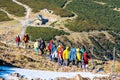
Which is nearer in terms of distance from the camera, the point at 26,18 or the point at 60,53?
the point at 60,53

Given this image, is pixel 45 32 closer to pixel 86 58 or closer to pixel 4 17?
pixel 4 17

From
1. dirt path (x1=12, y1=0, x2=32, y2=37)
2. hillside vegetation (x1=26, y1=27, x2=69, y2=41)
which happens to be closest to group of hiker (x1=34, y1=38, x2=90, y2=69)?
dirt path (x1=12, y1=0, x2=32, y2=37)

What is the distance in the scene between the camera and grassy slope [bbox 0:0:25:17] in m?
139

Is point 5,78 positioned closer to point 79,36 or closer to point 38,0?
point 79,36

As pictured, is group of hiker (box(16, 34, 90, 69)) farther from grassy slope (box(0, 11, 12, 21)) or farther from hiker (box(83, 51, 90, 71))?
grassy slope (box(0, 11, 12, 21))

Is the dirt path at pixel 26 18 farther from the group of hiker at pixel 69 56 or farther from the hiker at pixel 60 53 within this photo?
the hiker at pixel 60 53

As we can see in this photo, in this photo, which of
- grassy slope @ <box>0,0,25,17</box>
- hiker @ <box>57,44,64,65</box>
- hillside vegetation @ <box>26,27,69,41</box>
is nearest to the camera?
hiker @ <box>57,44,64,65</box>

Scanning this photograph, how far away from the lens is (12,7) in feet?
497

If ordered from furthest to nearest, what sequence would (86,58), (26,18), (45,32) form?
1. (26,18)
2. (45,32)
3. (86,58)

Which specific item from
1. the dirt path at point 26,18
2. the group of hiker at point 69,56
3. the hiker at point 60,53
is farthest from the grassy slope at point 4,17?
the hiker at point 60,53

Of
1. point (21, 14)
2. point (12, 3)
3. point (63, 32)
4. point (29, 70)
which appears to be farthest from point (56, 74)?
point (12, 3)

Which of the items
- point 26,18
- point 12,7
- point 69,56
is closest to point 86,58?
point 69,56

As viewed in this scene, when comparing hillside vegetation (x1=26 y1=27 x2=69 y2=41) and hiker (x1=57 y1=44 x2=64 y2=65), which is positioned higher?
hiker (x1=57 y1=44 x2=64 y2=65)

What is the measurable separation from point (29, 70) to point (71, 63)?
5.77 meters
